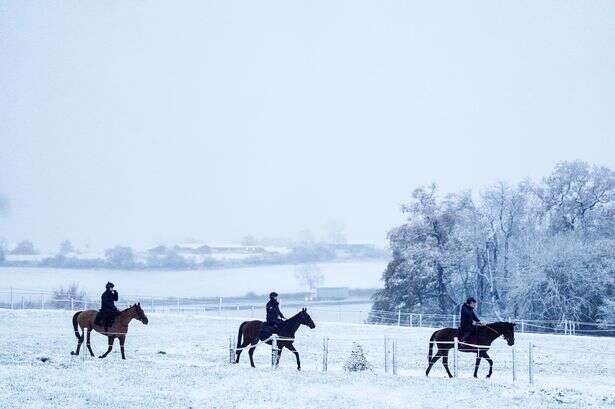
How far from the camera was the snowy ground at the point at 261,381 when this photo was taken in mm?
17234

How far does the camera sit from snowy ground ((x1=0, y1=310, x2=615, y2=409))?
17.2 meters

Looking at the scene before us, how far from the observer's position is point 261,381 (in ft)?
64.3

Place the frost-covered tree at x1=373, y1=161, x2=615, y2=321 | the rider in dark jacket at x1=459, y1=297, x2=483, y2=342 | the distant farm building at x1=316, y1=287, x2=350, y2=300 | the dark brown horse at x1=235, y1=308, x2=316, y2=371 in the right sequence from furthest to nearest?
the distant farm building at x1=316, y1=287, x2=350, y2=300
the frost-covered tree at x1=373, y1=161, x2=615, y2=321
the dark brown horse at x1=235, y1=308, x2=316, y2=371
the rider in dark jacket at x1=459, y1=297, x2=483, y2=342

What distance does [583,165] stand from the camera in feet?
191

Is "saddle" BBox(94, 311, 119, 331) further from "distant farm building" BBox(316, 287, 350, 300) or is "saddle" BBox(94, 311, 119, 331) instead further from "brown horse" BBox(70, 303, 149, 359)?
"distant farm building" BBox(316, 287, 350, 300)

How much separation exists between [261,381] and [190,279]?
8173cm

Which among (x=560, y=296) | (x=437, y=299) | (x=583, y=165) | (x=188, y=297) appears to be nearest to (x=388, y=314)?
(x=437, y=299)

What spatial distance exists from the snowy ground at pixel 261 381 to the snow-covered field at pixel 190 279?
54526 millimetres

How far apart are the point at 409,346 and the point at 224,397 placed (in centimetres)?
1833

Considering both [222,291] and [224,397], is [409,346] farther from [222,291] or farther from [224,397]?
[222,291]

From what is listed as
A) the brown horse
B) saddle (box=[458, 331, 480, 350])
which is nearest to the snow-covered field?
the brown horse

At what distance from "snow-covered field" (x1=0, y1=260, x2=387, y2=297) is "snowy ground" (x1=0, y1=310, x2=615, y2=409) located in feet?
179

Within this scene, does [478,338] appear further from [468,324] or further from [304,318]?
[304,318]

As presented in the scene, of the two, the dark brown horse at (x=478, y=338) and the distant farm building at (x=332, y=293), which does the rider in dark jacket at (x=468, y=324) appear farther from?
the distant farm building at (x=332, y=293)
